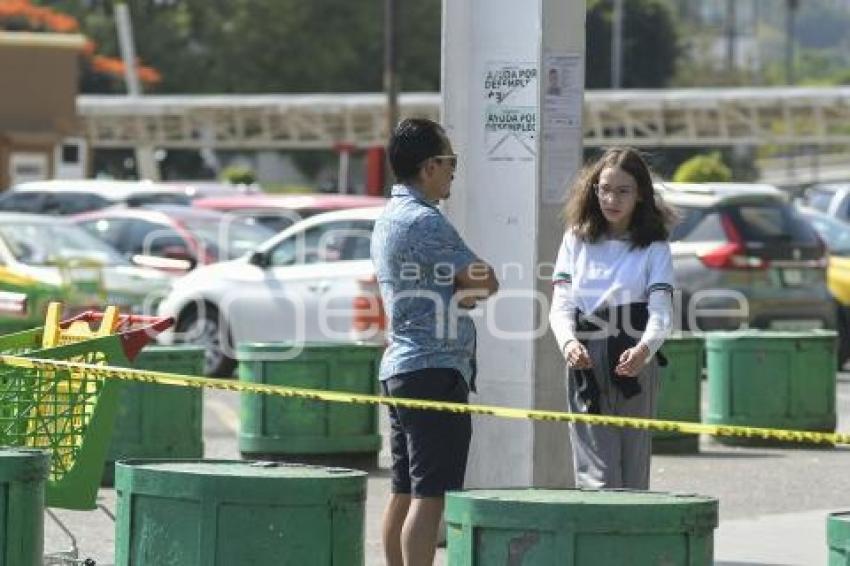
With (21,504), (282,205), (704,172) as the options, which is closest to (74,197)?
(282,205)

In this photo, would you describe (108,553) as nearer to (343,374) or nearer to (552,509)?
(343,374)

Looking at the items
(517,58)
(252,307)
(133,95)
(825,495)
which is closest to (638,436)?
(517,58)

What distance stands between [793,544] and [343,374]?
364 cm

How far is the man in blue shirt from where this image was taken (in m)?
8.97

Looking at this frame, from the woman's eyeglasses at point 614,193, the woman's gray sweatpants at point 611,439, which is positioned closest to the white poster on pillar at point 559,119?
the woman's eyeglasses at point 614,193

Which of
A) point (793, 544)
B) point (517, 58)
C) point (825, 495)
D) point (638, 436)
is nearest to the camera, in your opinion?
point (638, 436)

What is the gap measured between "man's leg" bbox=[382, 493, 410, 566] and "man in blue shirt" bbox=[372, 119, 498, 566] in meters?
0.13

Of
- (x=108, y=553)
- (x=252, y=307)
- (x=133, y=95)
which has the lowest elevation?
(x=108, y=553)

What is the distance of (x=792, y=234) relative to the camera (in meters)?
22.6

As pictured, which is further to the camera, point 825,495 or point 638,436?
point 825,495

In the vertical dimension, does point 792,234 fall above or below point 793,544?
above

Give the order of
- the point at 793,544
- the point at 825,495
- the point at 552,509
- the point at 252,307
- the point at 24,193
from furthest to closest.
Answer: the point at 24,193 < the point at 252,307 < the point at 825,495 < the point at 793,544 < the point at 552,509

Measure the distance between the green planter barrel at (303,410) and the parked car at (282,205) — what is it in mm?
12135

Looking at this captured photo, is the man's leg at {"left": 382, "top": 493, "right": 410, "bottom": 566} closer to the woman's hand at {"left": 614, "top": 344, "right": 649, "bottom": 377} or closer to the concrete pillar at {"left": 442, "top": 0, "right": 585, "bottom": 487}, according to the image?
the woman's hand at {"left": 614, "top": 344, "right": 649, "bottom": 377}
